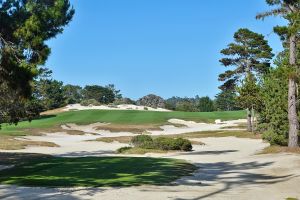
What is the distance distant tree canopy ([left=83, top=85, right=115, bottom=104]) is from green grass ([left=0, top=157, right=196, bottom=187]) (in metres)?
157

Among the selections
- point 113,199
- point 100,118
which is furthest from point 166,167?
point 100,118

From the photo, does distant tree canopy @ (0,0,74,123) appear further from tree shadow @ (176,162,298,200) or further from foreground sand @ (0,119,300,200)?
tree shadow @ (176,162,298,200)

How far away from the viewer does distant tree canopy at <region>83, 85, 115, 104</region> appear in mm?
182450

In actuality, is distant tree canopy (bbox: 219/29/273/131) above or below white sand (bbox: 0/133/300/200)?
above

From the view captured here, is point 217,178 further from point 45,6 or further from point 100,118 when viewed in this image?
point 100,118

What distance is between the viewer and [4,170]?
22.8m

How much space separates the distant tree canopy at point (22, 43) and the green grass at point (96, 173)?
3.08 m

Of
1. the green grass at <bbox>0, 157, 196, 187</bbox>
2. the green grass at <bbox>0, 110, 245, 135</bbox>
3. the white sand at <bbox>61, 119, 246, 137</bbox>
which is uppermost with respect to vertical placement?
the green grass at <bbox>0, 110, 245, 135</bbox>

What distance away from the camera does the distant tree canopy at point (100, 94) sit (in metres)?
182

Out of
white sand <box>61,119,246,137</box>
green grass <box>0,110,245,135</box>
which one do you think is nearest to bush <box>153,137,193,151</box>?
white sand <box>61,119,246,137</box>

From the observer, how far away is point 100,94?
182375 mm

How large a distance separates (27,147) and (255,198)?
96.4 feet

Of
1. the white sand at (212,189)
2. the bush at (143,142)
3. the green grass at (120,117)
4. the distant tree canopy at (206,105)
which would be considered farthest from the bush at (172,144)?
the distant tree canopy at (206,105)

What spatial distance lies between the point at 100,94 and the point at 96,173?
534 feet
